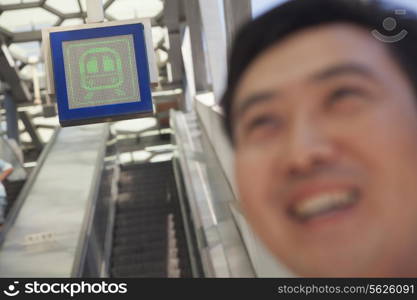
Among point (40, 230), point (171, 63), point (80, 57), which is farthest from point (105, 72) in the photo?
point (171, 63)

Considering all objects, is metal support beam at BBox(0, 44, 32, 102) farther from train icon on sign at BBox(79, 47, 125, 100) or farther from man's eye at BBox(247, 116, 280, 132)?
man's eye at BBox(247, 116, 280, 132)

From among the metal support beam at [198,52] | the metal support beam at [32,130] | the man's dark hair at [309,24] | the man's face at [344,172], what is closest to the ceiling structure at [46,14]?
the metal support beam at [198,52]

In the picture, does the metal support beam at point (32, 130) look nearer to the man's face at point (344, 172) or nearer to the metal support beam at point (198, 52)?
the metal support beam at point (198, 52)

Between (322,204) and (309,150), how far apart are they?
0.42 ft

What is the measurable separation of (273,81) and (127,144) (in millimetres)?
22611

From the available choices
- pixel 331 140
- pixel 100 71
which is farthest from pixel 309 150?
pixel 100 71

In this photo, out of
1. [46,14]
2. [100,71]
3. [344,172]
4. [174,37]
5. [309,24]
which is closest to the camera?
[344,172]

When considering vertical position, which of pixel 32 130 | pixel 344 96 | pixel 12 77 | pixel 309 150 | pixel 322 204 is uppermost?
pixel 344 96

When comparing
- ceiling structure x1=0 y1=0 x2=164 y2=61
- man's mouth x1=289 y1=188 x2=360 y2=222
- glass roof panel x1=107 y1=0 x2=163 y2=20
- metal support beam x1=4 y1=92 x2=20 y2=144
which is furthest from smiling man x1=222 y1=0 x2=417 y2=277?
metal support beam x1=4 y1=92 x2=20 y2=144

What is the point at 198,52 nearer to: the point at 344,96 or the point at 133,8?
the point at 133,8

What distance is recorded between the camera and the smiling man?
4.19 feet

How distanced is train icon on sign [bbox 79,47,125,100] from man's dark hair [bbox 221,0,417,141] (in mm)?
2150

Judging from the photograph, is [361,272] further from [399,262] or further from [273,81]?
[273,81]

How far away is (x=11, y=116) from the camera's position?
1767cm
